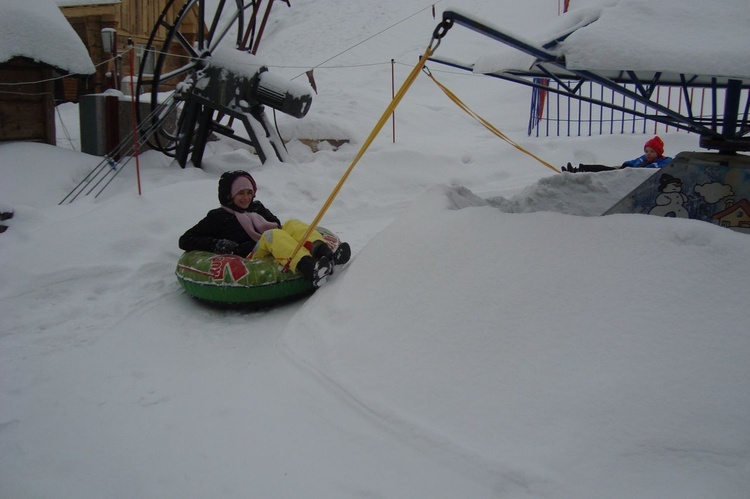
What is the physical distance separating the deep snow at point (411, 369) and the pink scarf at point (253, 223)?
2.23 ft

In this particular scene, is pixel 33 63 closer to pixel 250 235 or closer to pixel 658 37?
pixel 250 235

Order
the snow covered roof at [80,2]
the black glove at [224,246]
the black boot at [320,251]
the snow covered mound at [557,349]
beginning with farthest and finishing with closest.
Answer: the snow covered roof at [80,2] → the black glove at [224,246] → the black boot at [320,251] → the snow covered mound at [557,349]

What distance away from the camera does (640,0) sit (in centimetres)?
382

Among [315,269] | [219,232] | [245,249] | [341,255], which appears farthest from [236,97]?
[315,269]

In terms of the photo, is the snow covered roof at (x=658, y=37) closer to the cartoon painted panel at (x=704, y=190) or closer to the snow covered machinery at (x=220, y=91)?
the cartoon painted panel at (x=704, y=190)

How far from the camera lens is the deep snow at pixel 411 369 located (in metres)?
2.27

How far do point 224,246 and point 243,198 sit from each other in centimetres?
42

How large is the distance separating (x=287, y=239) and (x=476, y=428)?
2.17m

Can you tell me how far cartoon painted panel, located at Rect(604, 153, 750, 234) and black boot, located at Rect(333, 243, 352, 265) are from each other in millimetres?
2221

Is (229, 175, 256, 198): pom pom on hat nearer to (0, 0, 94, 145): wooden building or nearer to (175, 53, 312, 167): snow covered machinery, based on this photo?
(175, 53, 312, 167): snow covered machinery

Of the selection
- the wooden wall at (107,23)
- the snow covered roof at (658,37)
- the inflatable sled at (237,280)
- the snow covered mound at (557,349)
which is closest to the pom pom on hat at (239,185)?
the inflatable sled at (237,280)

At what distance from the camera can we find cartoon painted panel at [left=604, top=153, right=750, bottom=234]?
155 inches

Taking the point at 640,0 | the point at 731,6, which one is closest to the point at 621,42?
the point at 640,0

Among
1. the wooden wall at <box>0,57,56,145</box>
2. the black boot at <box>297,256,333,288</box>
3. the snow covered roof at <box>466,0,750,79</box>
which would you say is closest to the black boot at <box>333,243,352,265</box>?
the black boot at <box>297,256,333,288</box>
